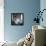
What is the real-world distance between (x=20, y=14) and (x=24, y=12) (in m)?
0.20

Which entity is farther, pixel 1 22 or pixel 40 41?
pixel 1 22

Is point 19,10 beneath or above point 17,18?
above

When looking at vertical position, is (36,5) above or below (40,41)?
above

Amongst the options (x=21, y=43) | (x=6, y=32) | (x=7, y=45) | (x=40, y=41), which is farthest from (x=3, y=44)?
(x=6, y=32)

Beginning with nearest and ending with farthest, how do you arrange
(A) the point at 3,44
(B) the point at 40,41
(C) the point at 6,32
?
(B) the point at 40,41
(A) the point at 3,44
(C) the point at 6,32

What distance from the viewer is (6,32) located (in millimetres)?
5898

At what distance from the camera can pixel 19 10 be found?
19.5 feet

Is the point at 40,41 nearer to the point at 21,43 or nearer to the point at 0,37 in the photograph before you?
the point at 21,43

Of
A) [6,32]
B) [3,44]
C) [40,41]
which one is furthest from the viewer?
[6,32]

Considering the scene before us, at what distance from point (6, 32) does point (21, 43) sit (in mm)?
2113

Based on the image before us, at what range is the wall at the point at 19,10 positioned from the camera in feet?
19.4

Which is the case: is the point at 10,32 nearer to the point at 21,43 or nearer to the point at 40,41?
the point at 21,43

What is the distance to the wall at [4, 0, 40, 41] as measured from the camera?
19.4 feet

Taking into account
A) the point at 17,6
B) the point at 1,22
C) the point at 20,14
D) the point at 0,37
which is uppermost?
the point at 17,6
